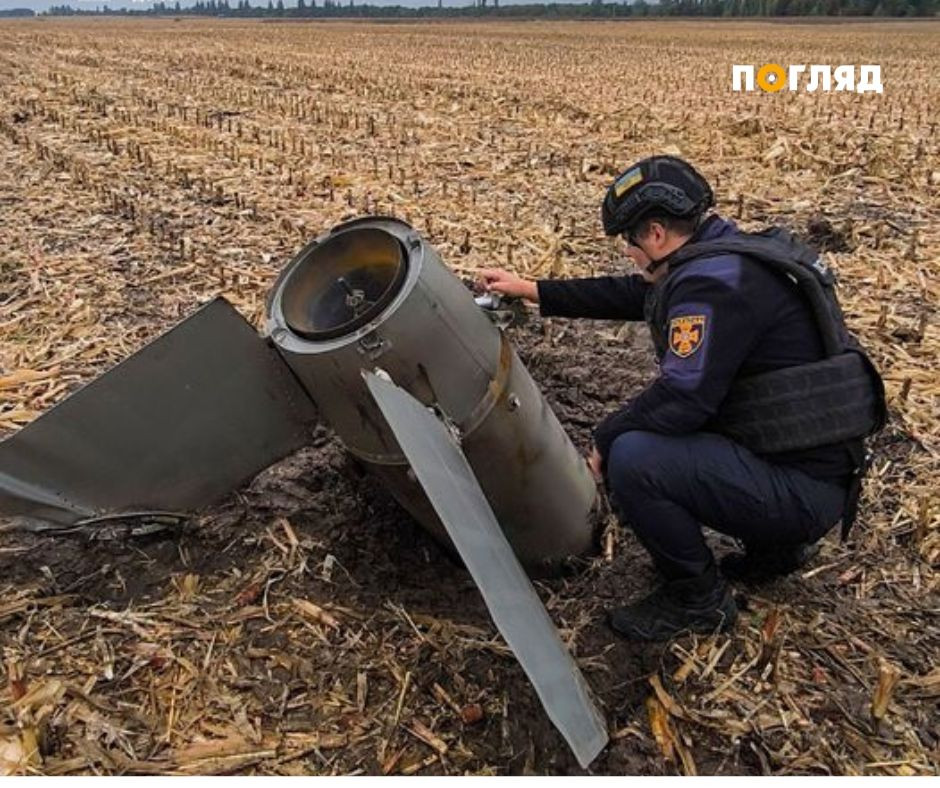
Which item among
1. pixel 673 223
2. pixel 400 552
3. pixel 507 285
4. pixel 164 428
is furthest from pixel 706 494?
pixel 164 428

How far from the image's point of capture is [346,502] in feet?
13.4

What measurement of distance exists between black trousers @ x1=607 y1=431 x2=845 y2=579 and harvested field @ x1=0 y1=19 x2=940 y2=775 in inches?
15.5

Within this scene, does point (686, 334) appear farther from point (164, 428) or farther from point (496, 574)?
point (164, 428)

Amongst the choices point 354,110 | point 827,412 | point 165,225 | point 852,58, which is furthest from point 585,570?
point 852,58

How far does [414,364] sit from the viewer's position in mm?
3002

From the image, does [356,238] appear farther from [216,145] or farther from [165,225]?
[216,145]

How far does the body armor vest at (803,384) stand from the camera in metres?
2.96

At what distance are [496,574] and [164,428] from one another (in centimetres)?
159

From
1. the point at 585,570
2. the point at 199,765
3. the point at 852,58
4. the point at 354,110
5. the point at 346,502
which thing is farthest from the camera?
the point at 852,58

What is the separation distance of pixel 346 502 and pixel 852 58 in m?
24.3

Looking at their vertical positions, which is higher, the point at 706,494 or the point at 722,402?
the point at 722,402

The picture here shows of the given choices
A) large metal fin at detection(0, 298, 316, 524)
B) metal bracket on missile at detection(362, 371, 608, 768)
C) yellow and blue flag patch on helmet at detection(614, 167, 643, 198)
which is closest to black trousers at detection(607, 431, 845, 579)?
metal bracket on missile at detection(362, 371, 608, 768)

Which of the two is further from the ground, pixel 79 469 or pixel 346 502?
pixel 79 469

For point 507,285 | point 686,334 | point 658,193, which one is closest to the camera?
point 686,334
